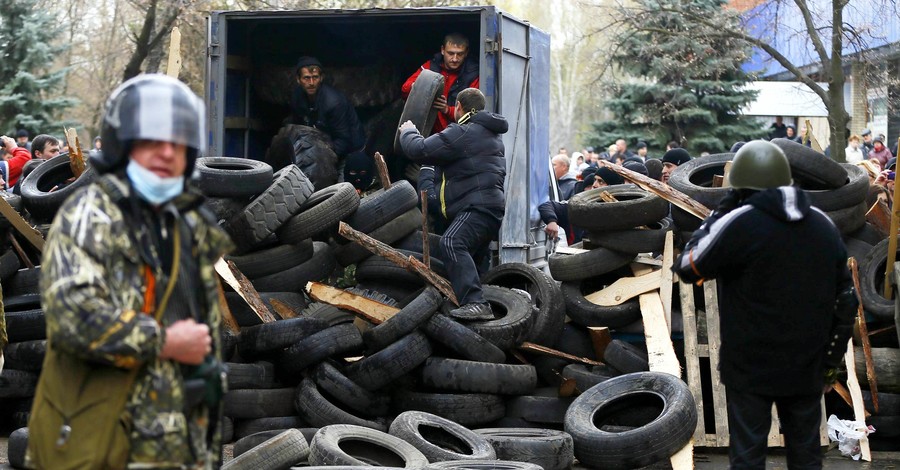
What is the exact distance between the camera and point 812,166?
32.8 ft

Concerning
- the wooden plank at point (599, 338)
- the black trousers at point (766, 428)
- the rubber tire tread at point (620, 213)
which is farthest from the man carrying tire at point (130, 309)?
the rubber tire tread at point (620, 213)

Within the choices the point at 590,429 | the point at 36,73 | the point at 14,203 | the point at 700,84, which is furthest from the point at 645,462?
the point at 36,73

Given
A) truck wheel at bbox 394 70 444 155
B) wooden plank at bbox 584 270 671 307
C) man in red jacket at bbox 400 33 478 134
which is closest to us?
wooden plank at bbox 584 270 671 307

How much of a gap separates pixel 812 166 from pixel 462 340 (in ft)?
11.2

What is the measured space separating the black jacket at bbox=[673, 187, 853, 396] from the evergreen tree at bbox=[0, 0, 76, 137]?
24.8 meters

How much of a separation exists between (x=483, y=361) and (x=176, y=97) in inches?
232

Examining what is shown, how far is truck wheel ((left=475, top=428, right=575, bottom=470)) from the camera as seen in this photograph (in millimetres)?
8000

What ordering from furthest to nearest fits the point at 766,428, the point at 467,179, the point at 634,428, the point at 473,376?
the point at 467,179
the point at 473,376
the point at 634,428
the point at 766,428

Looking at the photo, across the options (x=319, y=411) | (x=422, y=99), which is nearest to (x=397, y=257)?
(x=319, y=411)

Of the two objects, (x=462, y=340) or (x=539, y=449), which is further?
(x=462, y=340)

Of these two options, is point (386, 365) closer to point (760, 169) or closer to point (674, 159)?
point (760, 169)

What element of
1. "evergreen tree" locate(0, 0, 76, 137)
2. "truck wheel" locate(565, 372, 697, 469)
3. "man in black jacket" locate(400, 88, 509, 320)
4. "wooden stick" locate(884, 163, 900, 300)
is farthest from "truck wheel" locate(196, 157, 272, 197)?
"evergreen tree" locate(0, 0, 76, 137)

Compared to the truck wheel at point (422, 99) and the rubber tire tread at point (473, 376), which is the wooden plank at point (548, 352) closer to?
the rubber tire tread at point (473, 376)

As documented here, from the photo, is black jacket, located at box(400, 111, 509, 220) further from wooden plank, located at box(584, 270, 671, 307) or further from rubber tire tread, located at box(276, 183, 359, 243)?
wooden plank, located at box(584, 270, 671, 307)
